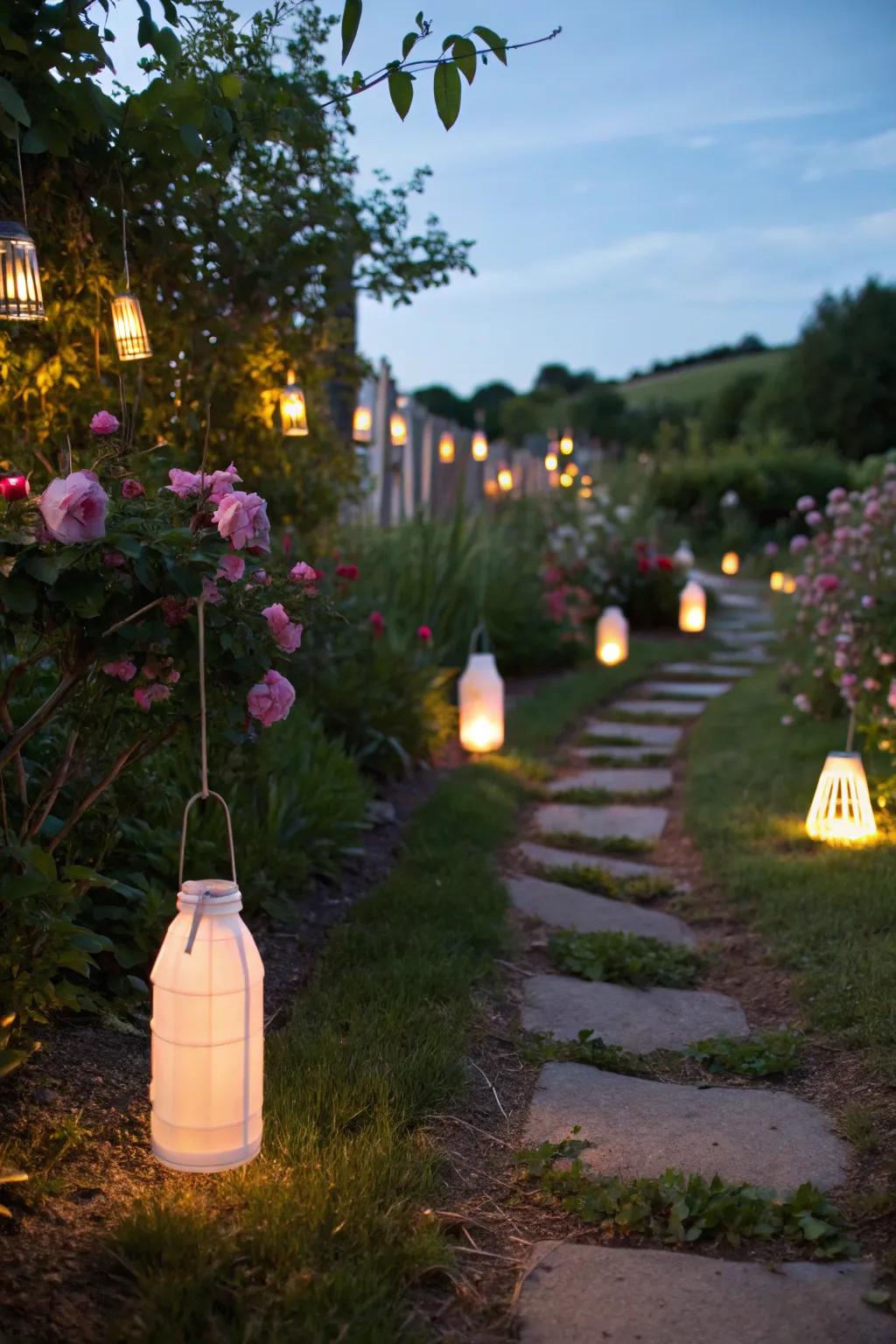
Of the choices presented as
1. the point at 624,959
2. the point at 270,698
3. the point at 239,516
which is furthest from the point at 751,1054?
the point at 239,516

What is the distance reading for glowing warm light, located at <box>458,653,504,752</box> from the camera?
229 inches

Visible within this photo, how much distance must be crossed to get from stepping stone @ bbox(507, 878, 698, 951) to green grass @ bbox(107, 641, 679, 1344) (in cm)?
28

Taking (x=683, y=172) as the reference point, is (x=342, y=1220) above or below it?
below

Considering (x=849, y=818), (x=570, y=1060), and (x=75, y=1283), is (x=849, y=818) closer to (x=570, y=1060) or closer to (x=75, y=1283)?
(x=570, y=1060)

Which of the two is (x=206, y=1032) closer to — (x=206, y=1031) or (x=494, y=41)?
(x=206, y=1031)

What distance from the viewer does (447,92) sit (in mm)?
2322

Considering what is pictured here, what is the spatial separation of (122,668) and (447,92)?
52.4 inches

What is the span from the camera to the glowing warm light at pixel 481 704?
19.1ft

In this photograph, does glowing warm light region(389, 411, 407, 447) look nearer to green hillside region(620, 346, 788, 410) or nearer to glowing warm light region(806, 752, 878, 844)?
glowing warm light region(806, 752, 878, 844)

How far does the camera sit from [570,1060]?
2.86m

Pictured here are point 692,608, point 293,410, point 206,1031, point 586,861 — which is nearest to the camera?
point 206,1031

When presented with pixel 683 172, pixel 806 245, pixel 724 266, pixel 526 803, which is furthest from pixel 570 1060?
pixel 724 266

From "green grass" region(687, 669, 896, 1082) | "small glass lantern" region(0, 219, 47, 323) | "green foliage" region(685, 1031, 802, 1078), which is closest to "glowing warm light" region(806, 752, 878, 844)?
"green grass" region(687, 669, 896, 1082)

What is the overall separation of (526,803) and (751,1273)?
3.79 metres
